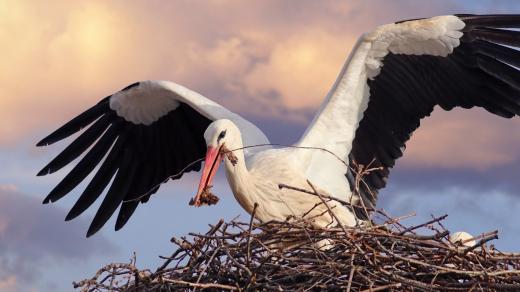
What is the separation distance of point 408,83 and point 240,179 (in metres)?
1.97

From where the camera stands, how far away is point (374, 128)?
28.0 feet

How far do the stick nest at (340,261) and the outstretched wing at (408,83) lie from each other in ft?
6.84

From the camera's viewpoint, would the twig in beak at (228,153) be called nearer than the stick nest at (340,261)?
No

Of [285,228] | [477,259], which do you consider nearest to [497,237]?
[477,259]

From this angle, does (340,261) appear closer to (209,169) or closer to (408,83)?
(209,169)

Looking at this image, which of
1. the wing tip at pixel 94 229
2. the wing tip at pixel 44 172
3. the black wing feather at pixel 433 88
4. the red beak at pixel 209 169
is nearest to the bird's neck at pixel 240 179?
the red beak at pixel 209 169

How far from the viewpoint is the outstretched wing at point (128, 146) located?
9578mm

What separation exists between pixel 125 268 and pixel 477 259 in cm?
192

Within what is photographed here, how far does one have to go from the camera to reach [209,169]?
6.76 m

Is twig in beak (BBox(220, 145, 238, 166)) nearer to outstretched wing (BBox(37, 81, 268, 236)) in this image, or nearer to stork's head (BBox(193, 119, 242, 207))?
stork's head (BBox(193, 119, 242, 207))

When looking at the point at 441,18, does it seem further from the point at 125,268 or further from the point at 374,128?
the point at 125,268

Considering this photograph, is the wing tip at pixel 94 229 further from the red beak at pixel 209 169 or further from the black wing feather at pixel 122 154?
the red beak at pixel 209 169

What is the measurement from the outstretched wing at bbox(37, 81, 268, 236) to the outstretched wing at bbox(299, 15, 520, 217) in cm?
161

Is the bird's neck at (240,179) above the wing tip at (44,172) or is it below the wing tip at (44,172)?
below
